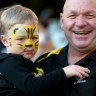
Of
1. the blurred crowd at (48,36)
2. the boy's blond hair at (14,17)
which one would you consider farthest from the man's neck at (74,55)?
the blurred crowd at (48,36)

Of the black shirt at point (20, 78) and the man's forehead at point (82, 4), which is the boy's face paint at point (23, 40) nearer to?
the black shirt at point (20, 78)

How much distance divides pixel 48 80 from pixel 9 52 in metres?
0.66

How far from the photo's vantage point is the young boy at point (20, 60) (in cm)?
301

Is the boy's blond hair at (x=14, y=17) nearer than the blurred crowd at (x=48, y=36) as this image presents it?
Yes

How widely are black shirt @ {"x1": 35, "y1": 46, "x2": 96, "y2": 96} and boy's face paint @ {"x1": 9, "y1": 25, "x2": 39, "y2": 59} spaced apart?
43 centimetres

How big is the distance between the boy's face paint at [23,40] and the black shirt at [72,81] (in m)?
0.43

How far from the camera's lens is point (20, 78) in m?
3.02

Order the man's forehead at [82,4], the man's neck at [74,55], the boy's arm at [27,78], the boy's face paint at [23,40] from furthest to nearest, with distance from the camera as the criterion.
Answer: the man's neck at [74,55] < the man's forehead at [82,4] < the boy's face paint at [23,40] < the boy's arm at [27,78]

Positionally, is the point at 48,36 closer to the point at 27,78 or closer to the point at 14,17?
the point at 14,17

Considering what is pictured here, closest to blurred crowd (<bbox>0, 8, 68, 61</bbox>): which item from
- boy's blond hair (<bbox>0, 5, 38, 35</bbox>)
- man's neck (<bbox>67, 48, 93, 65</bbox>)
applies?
man's neck (<bbox>67, 48, 93, 65</bbox>)

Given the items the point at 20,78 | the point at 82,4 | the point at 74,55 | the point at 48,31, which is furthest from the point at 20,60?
the point at 48,31

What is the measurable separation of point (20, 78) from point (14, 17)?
757 mm

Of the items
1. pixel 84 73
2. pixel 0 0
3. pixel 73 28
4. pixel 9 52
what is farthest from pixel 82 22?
pixel 0 0

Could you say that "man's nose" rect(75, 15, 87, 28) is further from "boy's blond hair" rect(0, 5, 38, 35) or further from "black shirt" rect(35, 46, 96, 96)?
"boy's blond hair" rect(0, 5, 38, 35)
